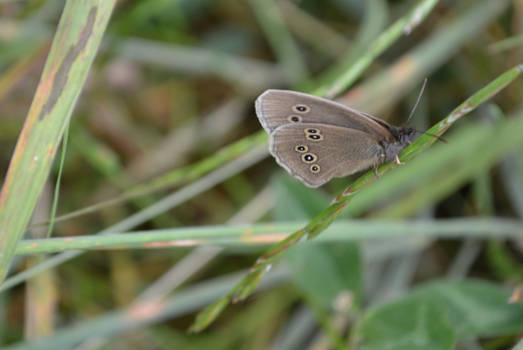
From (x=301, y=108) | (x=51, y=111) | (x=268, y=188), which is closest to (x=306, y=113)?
(x=301, y=108)

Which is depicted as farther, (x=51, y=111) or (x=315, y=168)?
(x=315, y=168)

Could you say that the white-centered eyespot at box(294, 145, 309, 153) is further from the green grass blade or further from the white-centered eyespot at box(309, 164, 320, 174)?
the green grass blade

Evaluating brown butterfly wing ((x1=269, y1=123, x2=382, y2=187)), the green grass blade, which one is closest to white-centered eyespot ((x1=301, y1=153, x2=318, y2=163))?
brown butterfly wing ((x1=269, y1=123, x2=382, y2=187))

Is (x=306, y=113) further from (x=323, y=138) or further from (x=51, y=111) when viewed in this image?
(x=51, y=111)

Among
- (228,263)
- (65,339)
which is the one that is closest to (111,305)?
(228,263)

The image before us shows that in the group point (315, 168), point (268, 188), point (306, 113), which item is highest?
point (306, 113)

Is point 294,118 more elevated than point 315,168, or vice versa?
point 294,118
